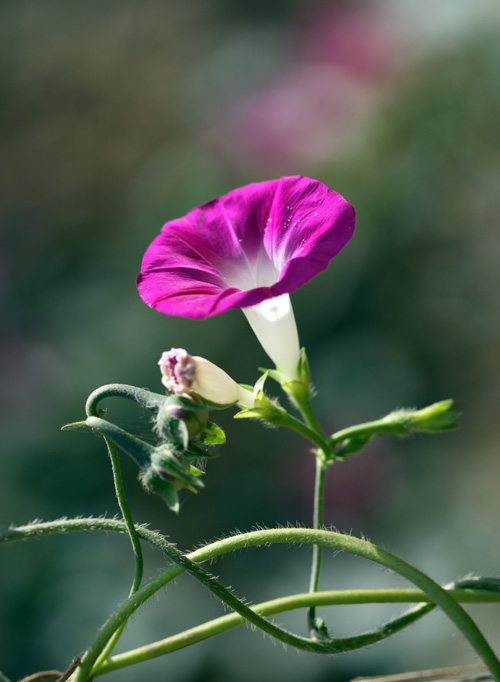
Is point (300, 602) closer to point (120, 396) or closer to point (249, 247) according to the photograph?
point (120, 396)

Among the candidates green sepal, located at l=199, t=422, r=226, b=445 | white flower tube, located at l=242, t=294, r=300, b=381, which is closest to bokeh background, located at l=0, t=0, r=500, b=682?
white flower tube, located at l=242, t=294, r=300, b=381

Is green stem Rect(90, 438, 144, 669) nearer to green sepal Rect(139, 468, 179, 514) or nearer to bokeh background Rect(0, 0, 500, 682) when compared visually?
green sepal Rect(139, 468, 179, 514)

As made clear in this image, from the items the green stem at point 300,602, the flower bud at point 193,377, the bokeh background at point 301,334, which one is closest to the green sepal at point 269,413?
the flower bud at point 193,377

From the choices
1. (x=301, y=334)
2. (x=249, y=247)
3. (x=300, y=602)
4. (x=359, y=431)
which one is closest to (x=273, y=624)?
(x=300, y=602)

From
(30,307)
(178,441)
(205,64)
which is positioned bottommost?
(178,441)

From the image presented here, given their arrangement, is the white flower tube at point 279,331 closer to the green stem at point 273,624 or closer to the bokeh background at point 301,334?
the green stem at point 273,624

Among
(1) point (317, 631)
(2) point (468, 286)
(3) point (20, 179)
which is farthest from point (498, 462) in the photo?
(3) point (20, 179)

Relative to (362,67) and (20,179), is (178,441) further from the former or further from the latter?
(20,179)
